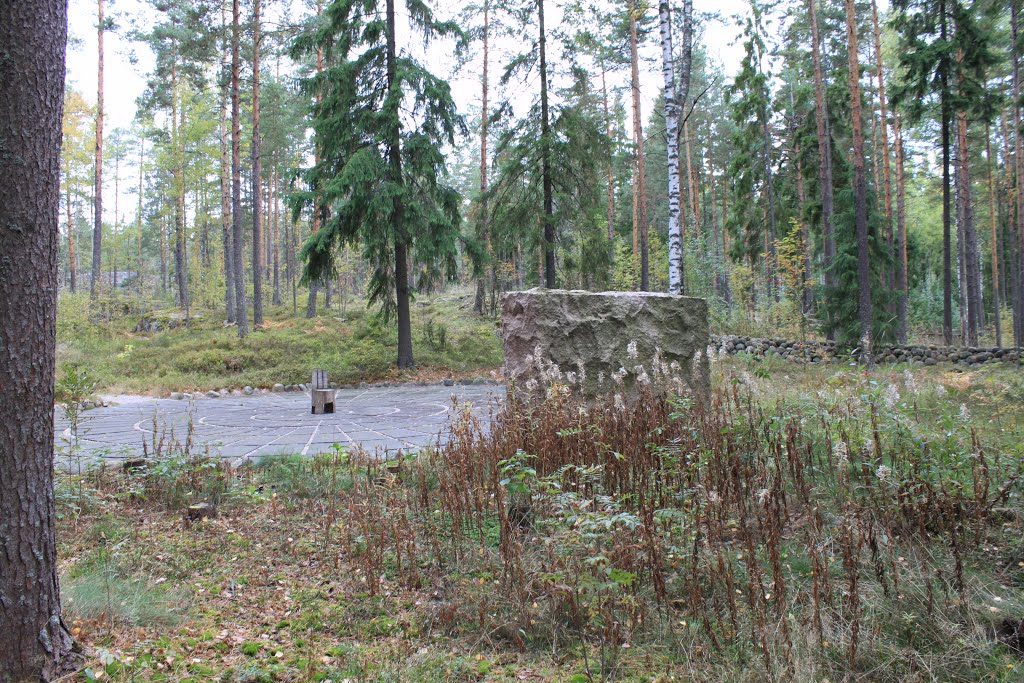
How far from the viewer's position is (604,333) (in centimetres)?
688

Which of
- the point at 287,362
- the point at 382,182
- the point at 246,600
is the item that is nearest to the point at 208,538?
the point at 246,600

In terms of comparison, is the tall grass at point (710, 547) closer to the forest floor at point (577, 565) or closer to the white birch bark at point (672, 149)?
the forest floor at point (577, 565)

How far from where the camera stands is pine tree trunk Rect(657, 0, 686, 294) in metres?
11.7

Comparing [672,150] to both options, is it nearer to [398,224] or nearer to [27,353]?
[398,224]

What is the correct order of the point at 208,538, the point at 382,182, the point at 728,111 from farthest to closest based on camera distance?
the point at 728,111 → the point at 382,182 → the point at 208,538

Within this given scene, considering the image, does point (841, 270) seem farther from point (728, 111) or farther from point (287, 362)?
point (728, 111)

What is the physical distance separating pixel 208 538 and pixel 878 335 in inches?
561

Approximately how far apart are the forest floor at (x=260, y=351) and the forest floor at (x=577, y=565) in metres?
7.09

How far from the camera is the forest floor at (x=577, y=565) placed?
7.59 ft

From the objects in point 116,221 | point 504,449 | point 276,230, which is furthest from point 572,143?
point 116,221

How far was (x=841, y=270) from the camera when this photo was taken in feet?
44.5

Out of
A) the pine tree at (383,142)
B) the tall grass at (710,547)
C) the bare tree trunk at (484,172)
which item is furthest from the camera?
the bare tree trunk at (484,172)

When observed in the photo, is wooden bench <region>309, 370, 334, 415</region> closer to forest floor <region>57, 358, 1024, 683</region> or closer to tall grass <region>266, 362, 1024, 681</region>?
forest floor <region>57, 358, 1024, 683</region>

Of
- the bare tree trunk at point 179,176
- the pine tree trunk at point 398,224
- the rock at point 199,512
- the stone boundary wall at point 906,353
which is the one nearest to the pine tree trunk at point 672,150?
the stone boundary wall at point 906,353
